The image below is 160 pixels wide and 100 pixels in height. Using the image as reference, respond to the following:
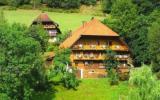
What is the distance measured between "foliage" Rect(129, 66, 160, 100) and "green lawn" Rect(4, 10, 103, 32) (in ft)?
216

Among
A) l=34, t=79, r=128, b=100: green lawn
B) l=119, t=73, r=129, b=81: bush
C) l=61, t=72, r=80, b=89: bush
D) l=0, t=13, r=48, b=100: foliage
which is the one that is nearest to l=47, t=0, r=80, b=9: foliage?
l=119, t=73, r=129, b=81: bush

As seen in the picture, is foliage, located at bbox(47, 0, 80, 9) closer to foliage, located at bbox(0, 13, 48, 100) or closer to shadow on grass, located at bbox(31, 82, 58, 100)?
shadow on grass, located at bbox(31, 82, 58, 100)

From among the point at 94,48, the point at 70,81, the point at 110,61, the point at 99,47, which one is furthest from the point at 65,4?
the point at 70,81

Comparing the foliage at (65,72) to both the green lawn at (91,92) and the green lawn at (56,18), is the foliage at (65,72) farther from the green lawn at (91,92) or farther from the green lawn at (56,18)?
the green lawn at (56,18)

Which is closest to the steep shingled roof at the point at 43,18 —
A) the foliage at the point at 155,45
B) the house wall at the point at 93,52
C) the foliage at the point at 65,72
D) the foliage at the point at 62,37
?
the foliage at the point at 62,37

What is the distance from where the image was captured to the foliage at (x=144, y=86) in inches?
2559

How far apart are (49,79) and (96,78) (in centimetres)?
810

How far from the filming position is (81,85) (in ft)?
289

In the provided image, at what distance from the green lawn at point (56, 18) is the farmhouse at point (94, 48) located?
1299 inches

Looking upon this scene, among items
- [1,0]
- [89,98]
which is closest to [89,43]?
[89,98]

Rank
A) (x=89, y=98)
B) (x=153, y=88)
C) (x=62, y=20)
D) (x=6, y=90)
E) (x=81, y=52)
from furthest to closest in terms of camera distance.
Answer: (x=62, y=20) → (x=81, y=52) → (x=89, y=98) → (x=6, y=90) → (x=153, y=88)

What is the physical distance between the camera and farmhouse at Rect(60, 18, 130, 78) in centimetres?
9875

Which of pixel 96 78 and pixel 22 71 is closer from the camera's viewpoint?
pixel 22 71

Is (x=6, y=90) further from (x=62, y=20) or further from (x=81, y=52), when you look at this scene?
(x=62, y=20)
